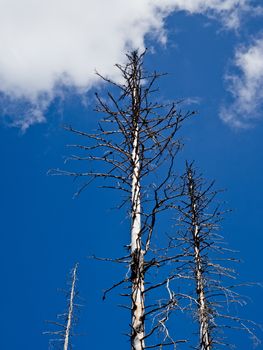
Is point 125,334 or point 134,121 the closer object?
point 125,334

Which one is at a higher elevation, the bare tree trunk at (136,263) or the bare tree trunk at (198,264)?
the bare tree trunk at (198,264)

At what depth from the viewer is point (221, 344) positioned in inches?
408

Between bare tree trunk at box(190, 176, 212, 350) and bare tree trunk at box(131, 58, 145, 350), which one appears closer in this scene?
bare tree trunk at box(131, 58, 145, 350)

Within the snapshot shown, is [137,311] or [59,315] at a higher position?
[59,315]

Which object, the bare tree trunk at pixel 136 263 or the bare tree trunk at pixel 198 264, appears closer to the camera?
the bare tree trunk at pixel 136 263

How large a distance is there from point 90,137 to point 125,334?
3568mm

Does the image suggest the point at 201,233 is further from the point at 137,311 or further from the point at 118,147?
the point at 137,311

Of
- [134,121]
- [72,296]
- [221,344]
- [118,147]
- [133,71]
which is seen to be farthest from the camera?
[72,296]

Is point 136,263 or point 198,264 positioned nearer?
point 136,263

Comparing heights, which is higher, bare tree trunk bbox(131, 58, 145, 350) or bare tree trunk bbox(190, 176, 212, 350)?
bare tree trunk bbox(190, 176, 212, 350)

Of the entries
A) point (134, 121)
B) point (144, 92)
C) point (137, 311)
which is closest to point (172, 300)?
point (137, 311)


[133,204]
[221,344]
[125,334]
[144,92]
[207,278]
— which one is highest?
[144,92]

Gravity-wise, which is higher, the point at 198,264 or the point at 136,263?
the point at 198,264

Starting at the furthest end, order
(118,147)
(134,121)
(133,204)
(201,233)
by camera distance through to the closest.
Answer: (201,233), (134,121), (118,147), (133,204)
